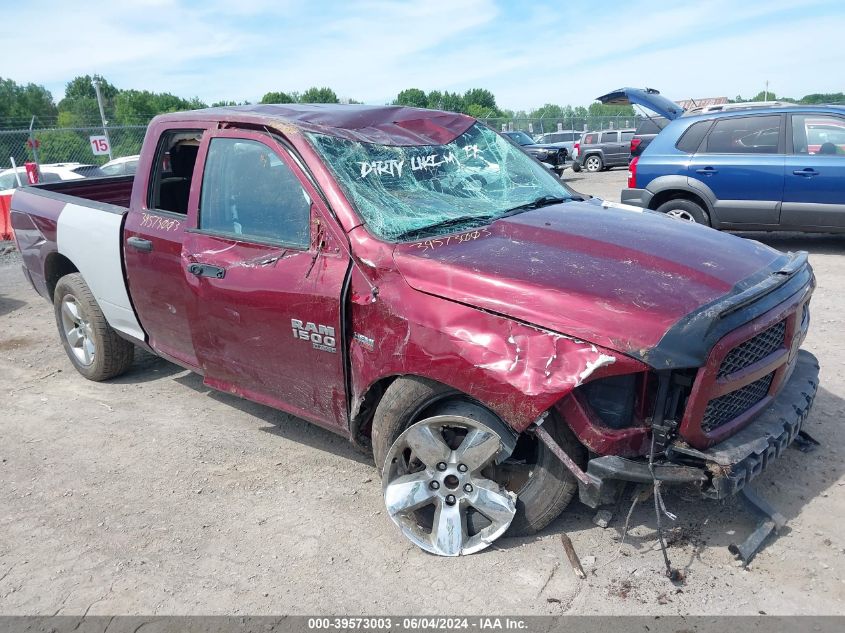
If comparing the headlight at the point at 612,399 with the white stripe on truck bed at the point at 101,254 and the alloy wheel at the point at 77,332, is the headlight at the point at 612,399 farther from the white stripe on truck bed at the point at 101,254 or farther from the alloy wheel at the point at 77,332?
the alloy wheel at the point at 77,332

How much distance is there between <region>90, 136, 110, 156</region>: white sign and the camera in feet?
58.2

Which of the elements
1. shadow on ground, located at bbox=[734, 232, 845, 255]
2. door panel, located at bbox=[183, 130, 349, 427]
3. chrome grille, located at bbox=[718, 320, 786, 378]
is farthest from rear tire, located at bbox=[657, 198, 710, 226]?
door panel, located at bbox=[183, 130, 349, 427]

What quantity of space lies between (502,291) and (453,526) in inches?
42.0

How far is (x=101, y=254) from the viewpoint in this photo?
15.3ft

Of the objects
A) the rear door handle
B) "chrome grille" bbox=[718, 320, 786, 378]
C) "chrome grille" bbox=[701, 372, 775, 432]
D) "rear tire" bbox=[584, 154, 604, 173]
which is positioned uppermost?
the rear door handle

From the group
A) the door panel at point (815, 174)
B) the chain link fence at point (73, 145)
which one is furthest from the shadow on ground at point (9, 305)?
the chain link fence at point (73, 145)

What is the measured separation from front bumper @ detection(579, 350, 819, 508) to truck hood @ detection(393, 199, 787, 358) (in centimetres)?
47

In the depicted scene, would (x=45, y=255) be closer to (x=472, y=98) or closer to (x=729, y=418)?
(x=729, y=418)

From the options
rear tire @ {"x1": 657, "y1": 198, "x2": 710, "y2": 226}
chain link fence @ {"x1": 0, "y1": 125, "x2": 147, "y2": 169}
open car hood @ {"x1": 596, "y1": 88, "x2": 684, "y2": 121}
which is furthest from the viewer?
chain link fence @ {"x1": 0, "y1": 125, "x2": 147, "y2": 169}

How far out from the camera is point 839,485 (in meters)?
3.42

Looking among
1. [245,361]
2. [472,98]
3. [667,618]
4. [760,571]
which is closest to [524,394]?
[667,618]

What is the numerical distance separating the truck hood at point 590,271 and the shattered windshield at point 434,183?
0.56 feet

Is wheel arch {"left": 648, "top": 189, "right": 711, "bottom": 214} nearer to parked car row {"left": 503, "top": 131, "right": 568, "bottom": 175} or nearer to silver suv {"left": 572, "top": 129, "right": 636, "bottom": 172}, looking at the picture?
parked car row {"left": 503, "top": 131, "right": 568, "bottom": 175}

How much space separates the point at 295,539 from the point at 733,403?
6.64 feet
